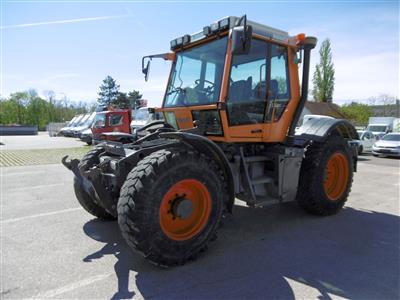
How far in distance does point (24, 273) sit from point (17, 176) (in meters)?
6.98

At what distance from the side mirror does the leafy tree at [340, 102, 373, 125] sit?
138 feet

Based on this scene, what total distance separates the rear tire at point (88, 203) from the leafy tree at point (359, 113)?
42.3 m

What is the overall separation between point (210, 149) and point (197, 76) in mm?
1521

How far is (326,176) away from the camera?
554 cm

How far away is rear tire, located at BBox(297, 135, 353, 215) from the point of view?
533 cm

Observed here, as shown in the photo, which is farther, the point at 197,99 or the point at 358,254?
the point at 197,99

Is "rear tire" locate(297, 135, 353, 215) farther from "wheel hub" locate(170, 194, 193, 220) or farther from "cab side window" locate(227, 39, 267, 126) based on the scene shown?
"wheel hub" locate(170, 194, 193, 220)

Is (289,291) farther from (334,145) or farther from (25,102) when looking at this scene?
(25,102)

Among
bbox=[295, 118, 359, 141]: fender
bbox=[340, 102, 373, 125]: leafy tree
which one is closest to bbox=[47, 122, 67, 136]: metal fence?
bbox=[340, 102, 373, 125]: leafy tree

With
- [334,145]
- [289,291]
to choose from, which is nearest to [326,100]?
[334,145]

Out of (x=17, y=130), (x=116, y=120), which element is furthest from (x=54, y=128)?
(x=116, y=120)

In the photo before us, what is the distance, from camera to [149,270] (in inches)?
139

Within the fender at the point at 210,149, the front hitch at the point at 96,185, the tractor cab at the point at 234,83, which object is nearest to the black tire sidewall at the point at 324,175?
the tractor cab at the point at 234,83

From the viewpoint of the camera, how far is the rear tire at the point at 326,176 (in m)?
5.33
